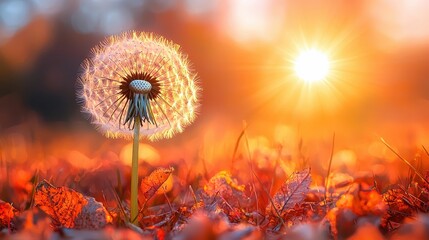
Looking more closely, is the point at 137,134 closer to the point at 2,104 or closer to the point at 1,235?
the point at 1,235

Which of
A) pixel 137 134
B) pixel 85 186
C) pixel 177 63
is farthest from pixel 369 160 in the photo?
pixel 137 134

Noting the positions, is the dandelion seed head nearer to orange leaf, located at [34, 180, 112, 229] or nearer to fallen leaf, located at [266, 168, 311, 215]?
orange leaf, located at [34, 180, 112, 229]

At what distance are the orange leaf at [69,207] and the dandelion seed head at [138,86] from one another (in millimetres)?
430

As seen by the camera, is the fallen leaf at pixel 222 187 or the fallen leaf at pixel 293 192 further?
the fallen leaf at pixel 222 187

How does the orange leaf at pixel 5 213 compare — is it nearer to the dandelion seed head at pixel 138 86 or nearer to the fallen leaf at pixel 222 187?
the dandelion seed head at pixel 138 86

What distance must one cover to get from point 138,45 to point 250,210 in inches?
35.5

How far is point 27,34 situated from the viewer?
2206cm

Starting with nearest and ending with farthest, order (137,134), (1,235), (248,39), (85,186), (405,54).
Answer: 1. (1,235)
2. (137,134)
3. (85,186)
4. (405,54)
5. (248,39)

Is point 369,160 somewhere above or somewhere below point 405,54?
below

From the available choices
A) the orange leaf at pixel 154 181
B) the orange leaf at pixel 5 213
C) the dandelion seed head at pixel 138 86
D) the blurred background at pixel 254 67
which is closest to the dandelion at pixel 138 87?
the dandelion seed head at pixel 138 86

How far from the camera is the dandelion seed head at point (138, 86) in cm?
230

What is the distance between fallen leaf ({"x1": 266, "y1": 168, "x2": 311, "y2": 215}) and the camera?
2.17 metres

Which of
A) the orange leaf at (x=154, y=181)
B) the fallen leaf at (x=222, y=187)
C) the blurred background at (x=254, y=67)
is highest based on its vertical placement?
the blurred background at (x=254, y=67)

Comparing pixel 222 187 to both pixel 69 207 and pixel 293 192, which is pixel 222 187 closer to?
pixel 293 192
